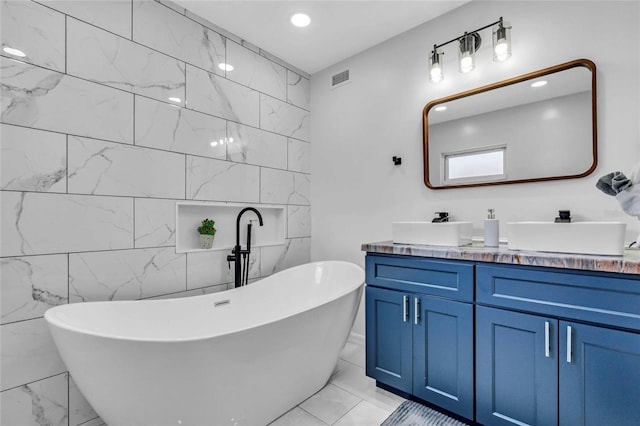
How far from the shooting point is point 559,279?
1.34m

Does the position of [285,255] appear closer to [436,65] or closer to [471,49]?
[436,65]

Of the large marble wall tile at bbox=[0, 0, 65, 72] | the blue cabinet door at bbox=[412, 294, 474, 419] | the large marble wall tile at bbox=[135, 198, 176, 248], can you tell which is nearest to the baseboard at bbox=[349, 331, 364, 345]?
the blue cabinet door at bbox=[412, 294, 474, 419]

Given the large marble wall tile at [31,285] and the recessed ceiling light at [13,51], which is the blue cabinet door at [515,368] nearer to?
the large marble wall tile at [31,285]

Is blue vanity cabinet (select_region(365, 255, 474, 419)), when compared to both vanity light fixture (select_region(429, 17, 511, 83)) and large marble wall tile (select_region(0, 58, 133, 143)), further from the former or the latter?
large marble wall tile (select_region(0, 58, 133, 143))

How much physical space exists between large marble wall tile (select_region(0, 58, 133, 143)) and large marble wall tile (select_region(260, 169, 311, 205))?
3.59ft

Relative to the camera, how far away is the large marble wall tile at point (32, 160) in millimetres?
1501

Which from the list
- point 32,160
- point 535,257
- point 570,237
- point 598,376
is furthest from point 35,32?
point 598,376

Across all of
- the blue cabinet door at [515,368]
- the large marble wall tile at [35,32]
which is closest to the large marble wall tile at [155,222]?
the large marble wall tile at [35,32]

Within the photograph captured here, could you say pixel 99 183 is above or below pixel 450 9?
below

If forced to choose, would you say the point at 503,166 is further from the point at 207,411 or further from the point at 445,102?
the point at 207,411

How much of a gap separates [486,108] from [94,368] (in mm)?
2541

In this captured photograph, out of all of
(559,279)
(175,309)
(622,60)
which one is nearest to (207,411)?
(175,309)

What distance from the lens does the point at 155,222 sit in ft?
6.65

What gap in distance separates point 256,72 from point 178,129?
0.94m
